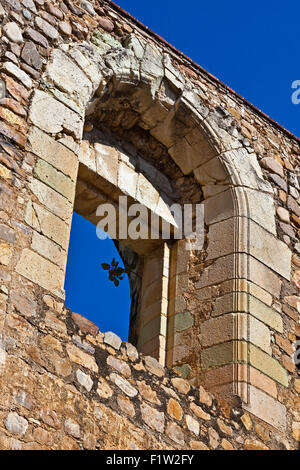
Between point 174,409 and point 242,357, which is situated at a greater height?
point 242,357

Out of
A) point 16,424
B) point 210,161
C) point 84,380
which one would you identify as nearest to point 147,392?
point 84,380

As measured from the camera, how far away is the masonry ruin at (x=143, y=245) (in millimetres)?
5582

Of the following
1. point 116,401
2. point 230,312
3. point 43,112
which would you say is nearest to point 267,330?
point 230,312

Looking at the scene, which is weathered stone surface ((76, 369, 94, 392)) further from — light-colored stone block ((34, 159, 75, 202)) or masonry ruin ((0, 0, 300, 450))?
light-colored stone block ((34, 159, 75, 202))

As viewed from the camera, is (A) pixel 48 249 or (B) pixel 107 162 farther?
(B) pixel 107 162

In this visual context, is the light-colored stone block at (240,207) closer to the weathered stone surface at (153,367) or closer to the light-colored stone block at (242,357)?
the light-colored stone block at (242,357)

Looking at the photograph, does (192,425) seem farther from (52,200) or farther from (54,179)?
(54,179)

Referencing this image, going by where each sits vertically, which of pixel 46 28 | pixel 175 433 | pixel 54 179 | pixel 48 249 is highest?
pixel 46 28

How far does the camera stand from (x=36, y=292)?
18.6 ft

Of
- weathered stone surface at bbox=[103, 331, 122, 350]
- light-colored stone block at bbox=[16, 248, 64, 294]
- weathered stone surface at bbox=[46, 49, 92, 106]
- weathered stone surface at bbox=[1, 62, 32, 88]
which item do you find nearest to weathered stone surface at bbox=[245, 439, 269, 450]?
weathered stone surface at bbox=[103, 331, 122, 350]

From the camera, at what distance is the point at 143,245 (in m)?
7.75

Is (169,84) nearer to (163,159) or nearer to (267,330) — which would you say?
(163,159)

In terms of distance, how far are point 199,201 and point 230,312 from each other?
1.13 meters

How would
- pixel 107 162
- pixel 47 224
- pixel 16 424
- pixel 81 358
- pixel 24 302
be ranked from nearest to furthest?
1. pixel 16 424
2. pixel 24 302
3. pixel 81 358
4. pixel 47 224
5. pixel 107 162
